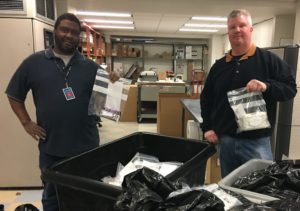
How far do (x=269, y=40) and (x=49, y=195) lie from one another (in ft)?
18.7

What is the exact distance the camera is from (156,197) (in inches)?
28.9

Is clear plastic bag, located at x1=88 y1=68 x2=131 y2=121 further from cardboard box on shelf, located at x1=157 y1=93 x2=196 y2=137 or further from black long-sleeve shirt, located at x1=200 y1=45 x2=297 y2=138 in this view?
cardboard box on shelf, located at x1=157 y1=93 x2=196 y2=137

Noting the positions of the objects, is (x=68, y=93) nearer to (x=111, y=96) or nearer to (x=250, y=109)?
(x=111, y=96)

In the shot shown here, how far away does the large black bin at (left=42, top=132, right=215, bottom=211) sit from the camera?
0.86 meters

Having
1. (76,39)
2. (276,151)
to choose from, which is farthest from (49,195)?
(276,151)

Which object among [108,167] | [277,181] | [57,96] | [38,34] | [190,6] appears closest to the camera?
[277,181]

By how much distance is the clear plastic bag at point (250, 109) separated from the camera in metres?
1.46

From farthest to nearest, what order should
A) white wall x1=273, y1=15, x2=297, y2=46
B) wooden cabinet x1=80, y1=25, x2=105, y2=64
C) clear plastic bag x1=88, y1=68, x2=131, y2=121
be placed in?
1. wooden cabinet x1=80, y1=25, x2=105, y2=64
2. white wall x1=273, y1=15, x2=297, y2=46
3. clear plastic bag x1=88, y1=68, x2=131, y2=121

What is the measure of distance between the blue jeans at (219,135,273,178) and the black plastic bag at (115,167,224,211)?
944mm

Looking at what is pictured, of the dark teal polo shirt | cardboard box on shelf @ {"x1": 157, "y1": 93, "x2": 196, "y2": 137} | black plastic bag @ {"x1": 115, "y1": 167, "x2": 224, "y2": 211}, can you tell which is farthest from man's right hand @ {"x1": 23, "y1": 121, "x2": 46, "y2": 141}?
cardboard box on shelf @ {"x1": 157, "y1": 93, "x2": 196, "y2": 137}

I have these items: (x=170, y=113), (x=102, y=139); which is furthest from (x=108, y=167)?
(x=102, y=139)

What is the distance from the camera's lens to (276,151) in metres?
3.41

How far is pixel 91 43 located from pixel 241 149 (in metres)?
6.12

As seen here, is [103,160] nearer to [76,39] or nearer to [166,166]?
[166,166]
